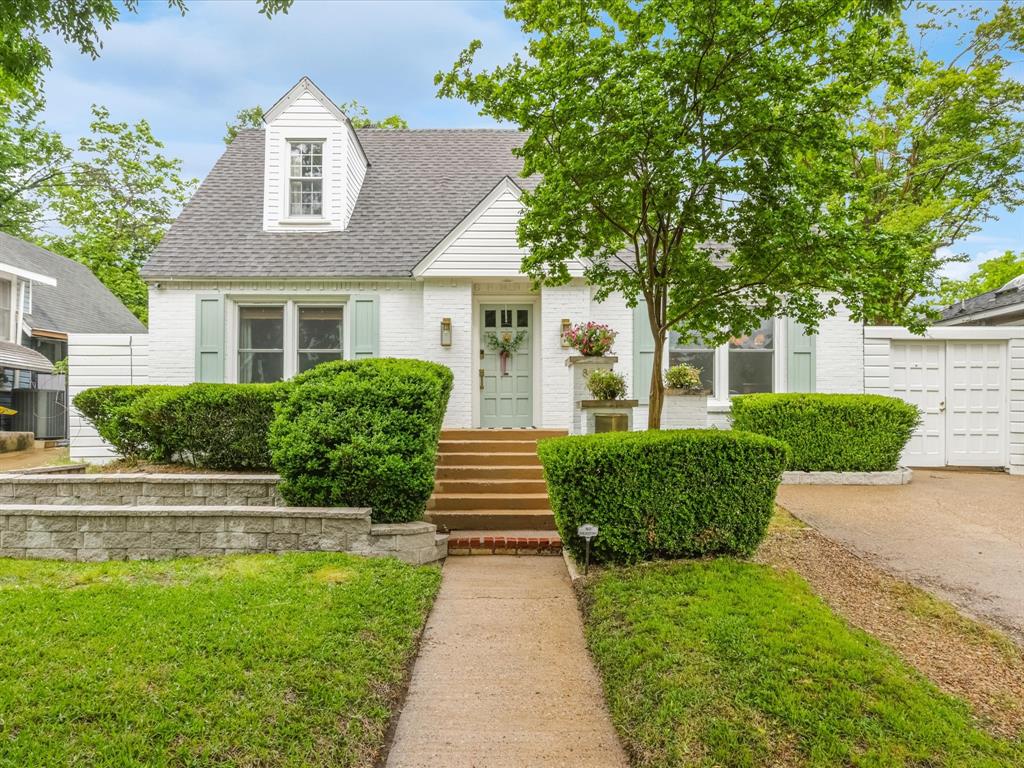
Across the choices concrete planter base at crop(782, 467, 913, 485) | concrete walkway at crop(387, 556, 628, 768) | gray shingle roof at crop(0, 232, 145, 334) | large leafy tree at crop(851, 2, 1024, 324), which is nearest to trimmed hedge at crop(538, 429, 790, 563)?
concrete walkway at crop(387, 556, 628, 768)

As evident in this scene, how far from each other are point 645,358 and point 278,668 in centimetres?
741

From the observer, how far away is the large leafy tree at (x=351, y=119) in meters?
20.0

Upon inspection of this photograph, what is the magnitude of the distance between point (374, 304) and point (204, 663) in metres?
6.99

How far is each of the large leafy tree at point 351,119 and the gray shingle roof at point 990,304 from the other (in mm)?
16874

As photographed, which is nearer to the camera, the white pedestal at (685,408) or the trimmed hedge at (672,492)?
the trimmed hedge at (672,492)

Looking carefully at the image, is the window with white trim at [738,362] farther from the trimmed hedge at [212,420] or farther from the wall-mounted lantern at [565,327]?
the trimmed hedge at [212,420]

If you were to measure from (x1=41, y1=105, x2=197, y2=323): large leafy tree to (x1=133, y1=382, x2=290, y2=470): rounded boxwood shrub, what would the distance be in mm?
17489

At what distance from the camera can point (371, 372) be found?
5703mm

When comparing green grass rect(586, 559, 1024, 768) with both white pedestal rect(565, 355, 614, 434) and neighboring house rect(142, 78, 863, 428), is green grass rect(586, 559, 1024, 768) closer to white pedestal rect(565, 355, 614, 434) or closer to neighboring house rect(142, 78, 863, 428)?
white pedestal rect(565, 355, 614, 434)

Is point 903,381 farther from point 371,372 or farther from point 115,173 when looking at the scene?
point 115,173

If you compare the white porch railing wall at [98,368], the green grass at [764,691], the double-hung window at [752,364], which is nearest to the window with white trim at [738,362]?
the double-hung window at [752,364]

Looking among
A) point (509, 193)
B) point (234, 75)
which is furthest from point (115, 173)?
point (234, 75)

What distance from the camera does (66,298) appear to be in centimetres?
1714

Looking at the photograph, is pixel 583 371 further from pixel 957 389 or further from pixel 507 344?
pixel 957 389
